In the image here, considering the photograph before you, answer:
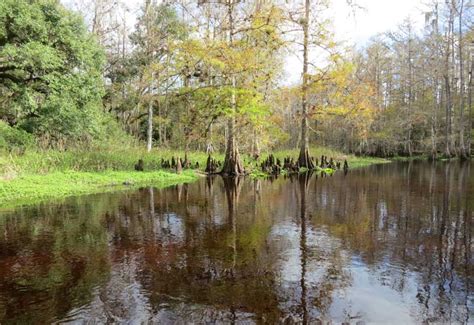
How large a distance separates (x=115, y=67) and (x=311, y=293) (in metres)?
30.6

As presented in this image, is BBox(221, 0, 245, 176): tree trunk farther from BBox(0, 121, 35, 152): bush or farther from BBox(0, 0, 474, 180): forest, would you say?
BBox(0, 121, 35, 152): bush

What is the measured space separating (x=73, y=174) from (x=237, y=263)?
460 inches

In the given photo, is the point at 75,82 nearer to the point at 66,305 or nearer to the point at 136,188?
the point at 136,188

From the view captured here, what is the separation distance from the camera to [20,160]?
50.0 ft

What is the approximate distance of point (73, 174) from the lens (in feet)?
52.7

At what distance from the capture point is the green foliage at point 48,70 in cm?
1688

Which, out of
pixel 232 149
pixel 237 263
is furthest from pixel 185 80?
pixel 237 263

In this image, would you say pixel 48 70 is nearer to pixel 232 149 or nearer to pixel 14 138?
pixel 14 138

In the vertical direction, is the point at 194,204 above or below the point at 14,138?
below

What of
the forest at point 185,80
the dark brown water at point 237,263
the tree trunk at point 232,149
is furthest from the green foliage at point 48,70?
the dark brown water at point 237,263

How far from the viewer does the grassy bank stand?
Answer: 1345 cm

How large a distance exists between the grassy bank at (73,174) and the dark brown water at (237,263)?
1985 millimetres

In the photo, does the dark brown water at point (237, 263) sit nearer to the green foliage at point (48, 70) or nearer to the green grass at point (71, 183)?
the green grass at point (71, 183)

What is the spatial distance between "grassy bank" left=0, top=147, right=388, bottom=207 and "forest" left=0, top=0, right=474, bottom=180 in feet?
1.93
